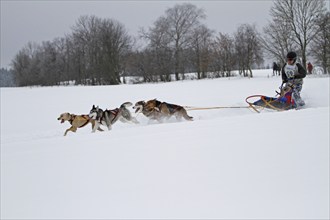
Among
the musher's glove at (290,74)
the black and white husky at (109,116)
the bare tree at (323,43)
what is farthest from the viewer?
the bare tree at (323,43)

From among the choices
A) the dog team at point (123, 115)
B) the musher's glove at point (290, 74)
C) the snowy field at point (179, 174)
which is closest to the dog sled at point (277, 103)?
the musher's glove at point (290, 74)

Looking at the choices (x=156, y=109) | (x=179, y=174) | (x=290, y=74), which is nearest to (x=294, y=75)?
(x=290, y=74)

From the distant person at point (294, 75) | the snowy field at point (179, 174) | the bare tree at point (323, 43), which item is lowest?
the snowy field at point (179, 174)

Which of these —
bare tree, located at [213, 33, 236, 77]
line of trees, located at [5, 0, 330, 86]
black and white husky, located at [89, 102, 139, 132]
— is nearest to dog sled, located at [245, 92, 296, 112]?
black and white husky, located at [89, 102, 139, 132]

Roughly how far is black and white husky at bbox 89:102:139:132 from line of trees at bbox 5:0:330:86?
23647 mm

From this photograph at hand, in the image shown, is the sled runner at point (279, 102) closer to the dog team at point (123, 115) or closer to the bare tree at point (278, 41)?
the dog team at point (123, 115)

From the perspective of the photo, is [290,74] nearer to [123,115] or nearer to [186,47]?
[123,115]

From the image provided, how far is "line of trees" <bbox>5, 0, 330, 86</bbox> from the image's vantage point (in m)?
26.0

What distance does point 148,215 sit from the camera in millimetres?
2170

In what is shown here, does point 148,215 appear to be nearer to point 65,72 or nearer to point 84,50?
point 84,50

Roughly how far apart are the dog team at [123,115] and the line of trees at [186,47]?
2317 cm

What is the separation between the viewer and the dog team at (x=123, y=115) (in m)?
6.35

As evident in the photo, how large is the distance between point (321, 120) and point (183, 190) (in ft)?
9.40

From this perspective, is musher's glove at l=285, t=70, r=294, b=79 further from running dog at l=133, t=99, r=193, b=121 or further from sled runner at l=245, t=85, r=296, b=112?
running dog at l=133, t=99, r=193, b=121
